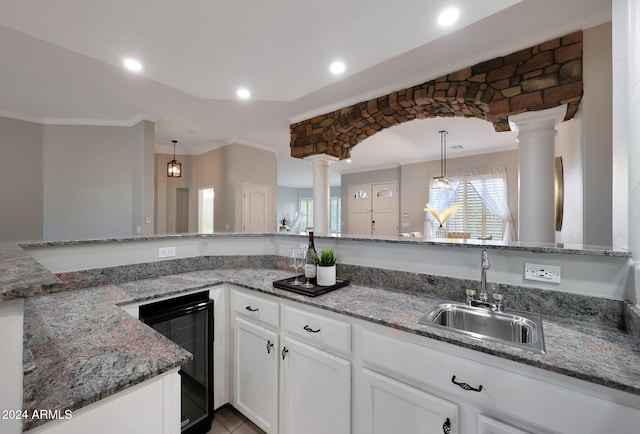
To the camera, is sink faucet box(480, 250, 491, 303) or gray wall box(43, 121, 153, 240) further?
gray wall box(43, 121, 153, 240)

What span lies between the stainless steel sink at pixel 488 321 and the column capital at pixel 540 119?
63.8 inches

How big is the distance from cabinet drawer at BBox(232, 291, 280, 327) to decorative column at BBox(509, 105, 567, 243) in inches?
76.6

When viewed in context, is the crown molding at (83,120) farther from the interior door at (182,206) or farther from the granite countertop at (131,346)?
the granite countertop at (131,346)

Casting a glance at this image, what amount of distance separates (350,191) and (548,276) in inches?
273

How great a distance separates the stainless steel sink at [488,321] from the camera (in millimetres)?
1212

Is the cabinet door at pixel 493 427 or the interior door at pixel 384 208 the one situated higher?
the interior door at pixel 384 208

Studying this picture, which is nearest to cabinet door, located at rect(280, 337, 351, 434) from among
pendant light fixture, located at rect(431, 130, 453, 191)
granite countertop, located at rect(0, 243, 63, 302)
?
granite countertop, located at rect(0, 243, 63, 302)

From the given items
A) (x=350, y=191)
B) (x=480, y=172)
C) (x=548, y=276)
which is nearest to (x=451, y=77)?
(x=548, y=276)

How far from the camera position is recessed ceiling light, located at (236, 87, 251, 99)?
9.58 feet

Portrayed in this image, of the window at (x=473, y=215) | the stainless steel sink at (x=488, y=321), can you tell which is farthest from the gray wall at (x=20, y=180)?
the window at (x=473, y=215)

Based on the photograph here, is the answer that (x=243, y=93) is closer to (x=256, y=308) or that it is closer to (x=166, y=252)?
(x=166, y=252)

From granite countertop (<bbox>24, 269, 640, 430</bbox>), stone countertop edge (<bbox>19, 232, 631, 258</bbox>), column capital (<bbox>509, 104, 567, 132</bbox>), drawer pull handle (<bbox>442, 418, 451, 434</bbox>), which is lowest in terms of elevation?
drawer pull handle (<bbox>442, 418, 451, 434</bbox>)

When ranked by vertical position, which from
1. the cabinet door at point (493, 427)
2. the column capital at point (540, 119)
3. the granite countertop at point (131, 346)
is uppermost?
the column capital at point (540, 119)

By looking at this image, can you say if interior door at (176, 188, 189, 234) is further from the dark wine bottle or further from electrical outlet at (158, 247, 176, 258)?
the dark wine bottle
